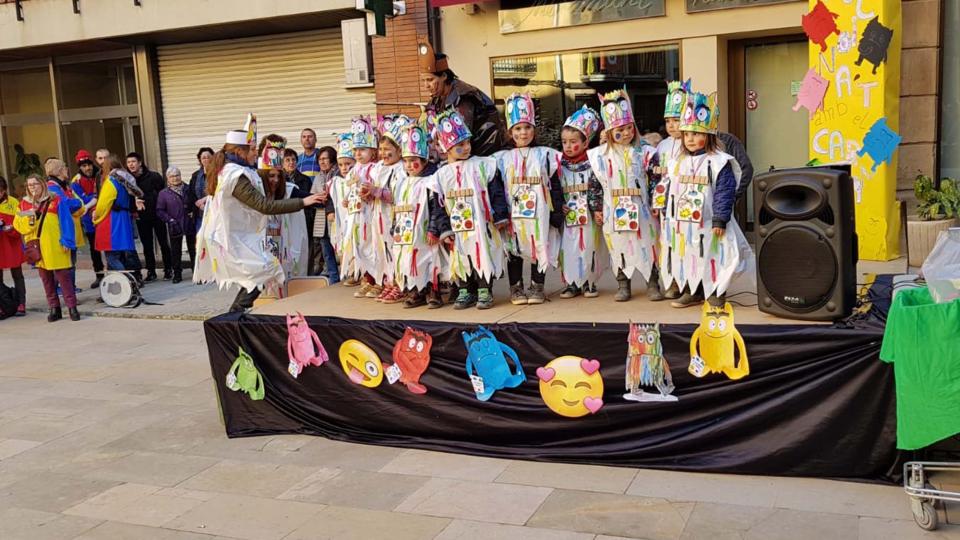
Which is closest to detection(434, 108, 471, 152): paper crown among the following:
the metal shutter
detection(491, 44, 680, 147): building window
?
detection(491, 44, 680, 147): building window

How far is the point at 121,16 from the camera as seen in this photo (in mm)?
14500

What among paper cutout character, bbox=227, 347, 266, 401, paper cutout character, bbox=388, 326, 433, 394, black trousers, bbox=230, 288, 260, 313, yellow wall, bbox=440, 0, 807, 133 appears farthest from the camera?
yellow wall, bbox=440, 0, 807, 133

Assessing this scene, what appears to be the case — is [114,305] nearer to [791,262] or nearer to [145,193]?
[145,193]

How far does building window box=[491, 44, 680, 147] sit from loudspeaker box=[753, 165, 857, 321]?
6009mm

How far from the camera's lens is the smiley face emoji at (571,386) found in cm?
506

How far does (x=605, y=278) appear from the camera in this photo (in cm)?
683

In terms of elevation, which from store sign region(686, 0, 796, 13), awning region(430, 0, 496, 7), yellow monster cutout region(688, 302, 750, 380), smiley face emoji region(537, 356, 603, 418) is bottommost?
smiley face emoji region(537, 356, 603, 418)

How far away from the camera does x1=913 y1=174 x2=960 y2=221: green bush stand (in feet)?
26.1

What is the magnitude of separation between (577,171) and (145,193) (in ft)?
30.1

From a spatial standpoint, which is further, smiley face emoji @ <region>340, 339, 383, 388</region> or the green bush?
the green bush

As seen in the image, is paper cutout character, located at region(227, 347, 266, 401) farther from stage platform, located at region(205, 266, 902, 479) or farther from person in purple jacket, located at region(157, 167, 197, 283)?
person in purple jacket, located at region(157, 167, 197, 283)

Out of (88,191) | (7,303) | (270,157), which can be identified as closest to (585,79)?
(270,157)

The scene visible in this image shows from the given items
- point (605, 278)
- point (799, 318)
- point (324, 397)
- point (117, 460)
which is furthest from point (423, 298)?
point (799, 318)

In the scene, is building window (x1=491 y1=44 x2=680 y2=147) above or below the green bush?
above
